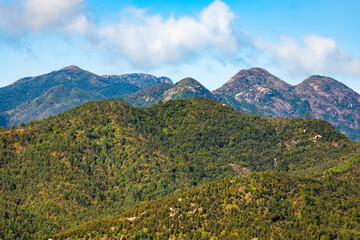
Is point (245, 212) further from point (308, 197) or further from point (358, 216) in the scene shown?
point (358, 216)

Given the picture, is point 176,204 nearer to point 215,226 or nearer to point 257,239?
point 215,226

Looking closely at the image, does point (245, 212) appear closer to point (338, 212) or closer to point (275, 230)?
point (275, 230)

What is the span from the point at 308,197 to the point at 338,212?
16138 millimetres

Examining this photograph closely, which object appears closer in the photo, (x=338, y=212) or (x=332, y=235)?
(x=332, y=235)

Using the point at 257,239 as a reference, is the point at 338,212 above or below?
above

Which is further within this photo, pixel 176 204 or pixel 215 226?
pixel 176 204

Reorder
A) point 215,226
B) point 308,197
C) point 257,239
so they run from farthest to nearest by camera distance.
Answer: point 308,197 → point 215,226 → point 257,239

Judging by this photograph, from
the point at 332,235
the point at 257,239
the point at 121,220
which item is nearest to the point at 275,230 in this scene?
the point at 257,239

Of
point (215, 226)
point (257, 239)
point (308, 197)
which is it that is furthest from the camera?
point (308, 197)

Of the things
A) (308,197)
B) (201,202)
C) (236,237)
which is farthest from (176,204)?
(308,197)

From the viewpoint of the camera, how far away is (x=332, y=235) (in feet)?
552

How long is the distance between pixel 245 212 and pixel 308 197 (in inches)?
1445

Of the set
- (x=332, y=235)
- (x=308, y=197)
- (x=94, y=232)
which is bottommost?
(x=94, y=232)

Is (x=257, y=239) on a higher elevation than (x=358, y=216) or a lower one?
lower
